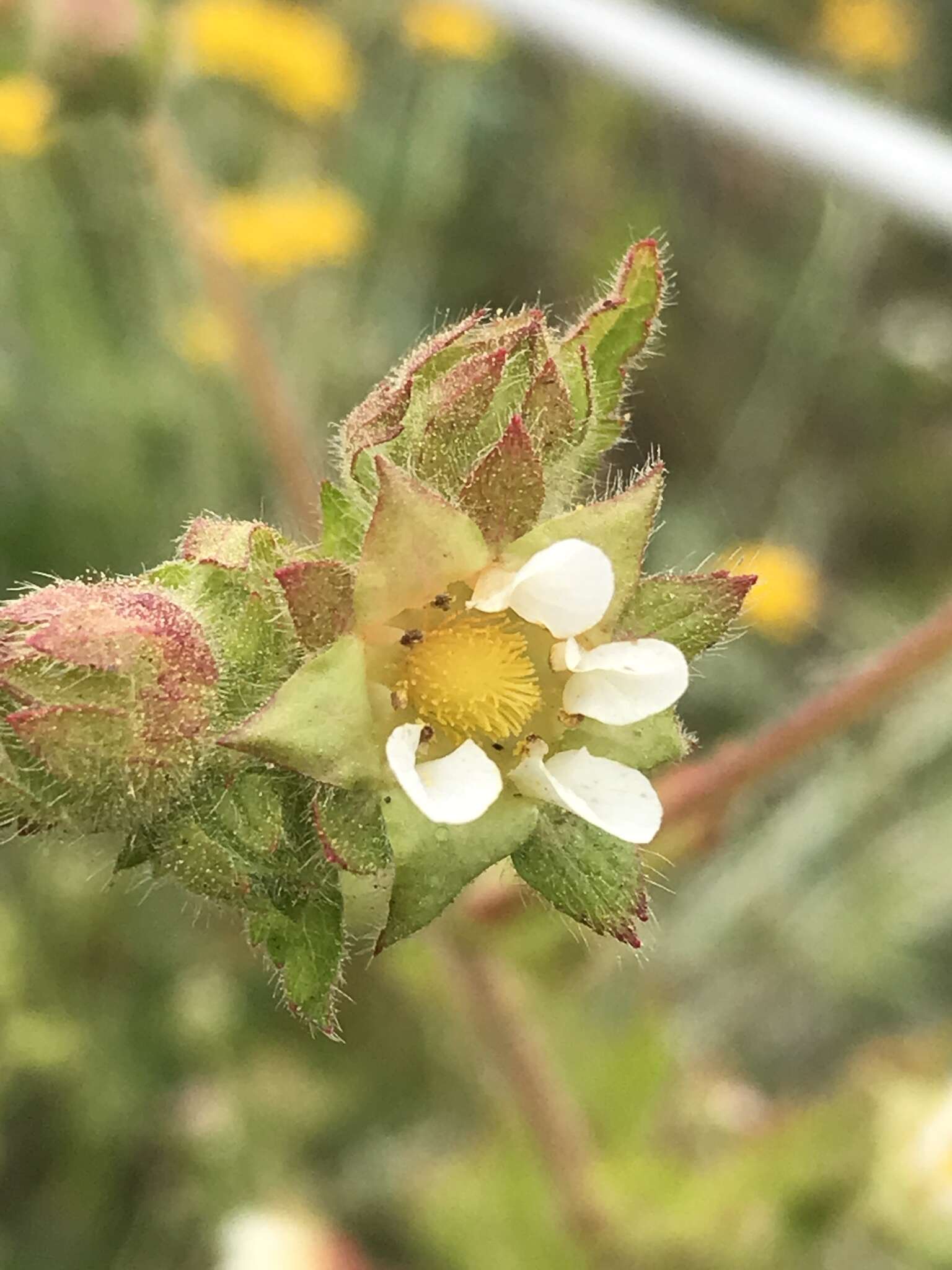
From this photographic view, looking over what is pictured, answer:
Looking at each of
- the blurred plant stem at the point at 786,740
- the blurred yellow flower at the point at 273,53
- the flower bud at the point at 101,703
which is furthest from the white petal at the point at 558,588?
the blurred yellow flower at the point at 273,53

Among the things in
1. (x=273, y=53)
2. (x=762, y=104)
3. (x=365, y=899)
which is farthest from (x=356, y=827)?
(x=273, y=53)

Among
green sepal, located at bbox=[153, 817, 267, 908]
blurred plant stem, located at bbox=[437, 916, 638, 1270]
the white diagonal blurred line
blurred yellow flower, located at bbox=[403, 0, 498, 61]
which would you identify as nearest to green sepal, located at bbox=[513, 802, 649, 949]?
green sepal, located at bbox=[153, 817, 267, 908]

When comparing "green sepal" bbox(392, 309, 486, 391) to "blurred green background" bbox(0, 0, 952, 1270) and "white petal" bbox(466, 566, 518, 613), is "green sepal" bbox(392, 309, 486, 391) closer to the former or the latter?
"white petal" bbox(466, 566, 518, 613)

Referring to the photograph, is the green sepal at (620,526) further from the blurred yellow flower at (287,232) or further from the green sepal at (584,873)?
the blurred yellow flower at (287,232)

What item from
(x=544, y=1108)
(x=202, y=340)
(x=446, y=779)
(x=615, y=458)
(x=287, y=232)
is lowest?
(x=544, y=1108)

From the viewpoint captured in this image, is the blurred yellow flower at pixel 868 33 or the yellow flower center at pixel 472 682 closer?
the yellow flower center at pixel 472 682

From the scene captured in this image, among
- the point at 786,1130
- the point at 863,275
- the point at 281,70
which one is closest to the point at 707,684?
the point at 786,1130

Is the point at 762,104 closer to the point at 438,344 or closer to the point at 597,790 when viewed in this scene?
the point at 438,344
